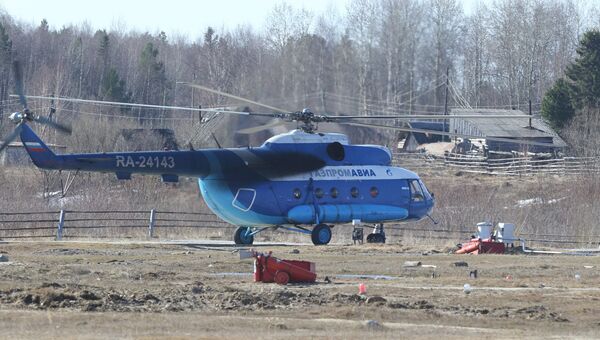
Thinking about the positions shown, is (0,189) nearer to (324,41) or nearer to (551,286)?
(324,41)

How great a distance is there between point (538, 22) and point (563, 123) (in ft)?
80.9

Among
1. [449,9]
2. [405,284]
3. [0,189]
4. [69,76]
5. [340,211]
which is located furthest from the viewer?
[449,9]

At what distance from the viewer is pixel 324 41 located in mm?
64812

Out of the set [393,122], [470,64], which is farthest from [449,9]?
[393,122]

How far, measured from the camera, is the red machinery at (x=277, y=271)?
24.3 meters

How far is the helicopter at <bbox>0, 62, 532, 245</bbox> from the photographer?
35.8m

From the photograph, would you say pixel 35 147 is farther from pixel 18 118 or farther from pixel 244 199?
pixel 244 199

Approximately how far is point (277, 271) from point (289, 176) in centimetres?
1416

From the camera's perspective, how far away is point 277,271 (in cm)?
2427

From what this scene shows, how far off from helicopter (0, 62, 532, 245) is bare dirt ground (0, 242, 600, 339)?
4918 mm

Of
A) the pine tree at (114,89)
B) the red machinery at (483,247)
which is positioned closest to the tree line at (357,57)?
the pine tree at (114,89)

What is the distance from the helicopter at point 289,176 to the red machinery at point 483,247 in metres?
3.73

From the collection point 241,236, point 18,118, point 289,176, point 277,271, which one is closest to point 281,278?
point 277,271

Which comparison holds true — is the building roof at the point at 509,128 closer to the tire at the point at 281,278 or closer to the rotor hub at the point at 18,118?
the rotor hub at the point at 18,118
